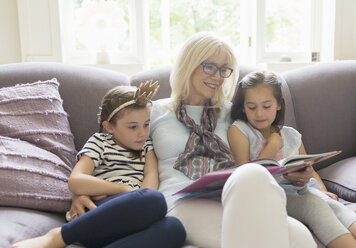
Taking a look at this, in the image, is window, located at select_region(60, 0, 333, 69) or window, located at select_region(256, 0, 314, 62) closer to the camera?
window, located at select_region(60, 0, 333, 69)

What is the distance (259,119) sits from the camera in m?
1.55

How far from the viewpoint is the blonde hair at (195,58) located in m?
1.53

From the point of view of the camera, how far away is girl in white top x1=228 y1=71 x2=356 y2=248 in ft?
4.33

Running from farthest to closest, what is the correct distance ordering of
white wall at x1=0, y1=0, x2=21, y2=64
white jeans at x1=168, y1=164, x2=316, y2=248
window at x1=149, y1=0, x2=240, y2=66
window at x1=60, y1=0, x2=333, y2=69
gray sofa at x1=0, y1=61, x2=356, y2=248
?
window at x1=149, y1=0, x2=240, y2=66 → window at x1=60, y1=0, x2=333, y2=69 → white wall at x1=0, y1=0, x2=21, y2=64 → gray sofa at x1=0, y1=61, x2=356, y2=248 → white jeans at x1=168, y1=164, x2=316, y2=248

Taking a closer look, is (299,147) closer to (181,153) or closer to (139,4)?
(181,153)

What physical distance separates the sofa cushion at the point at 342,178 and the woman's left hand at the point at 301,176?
14.1 inches

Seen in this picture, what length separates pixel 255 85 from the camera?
1.57 m

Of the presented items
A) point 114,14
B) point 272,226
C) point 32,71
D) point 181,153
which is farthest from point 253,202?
point 114,14

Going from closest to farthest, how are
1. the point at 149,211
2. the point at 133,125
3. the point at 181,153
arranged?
the point at 149,211 → the point at 133,125 → the point at 181,153

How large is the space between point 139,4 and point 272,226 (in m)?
2.33

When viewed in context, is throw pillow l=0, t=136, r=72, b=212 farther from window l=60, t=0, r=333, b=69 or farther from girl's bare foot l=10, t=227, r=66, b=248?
Result: window l=60, t=0, r=333, b=69

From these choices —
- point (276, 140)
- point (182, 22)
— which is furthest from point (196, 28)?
point (276, 140)

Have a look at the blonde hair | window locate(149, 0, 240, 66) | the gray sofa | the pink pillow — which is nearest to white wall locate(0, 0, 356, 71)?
window locate(149, 0, 240, 66)

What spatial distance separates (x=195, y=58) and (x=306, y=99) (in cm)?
71
